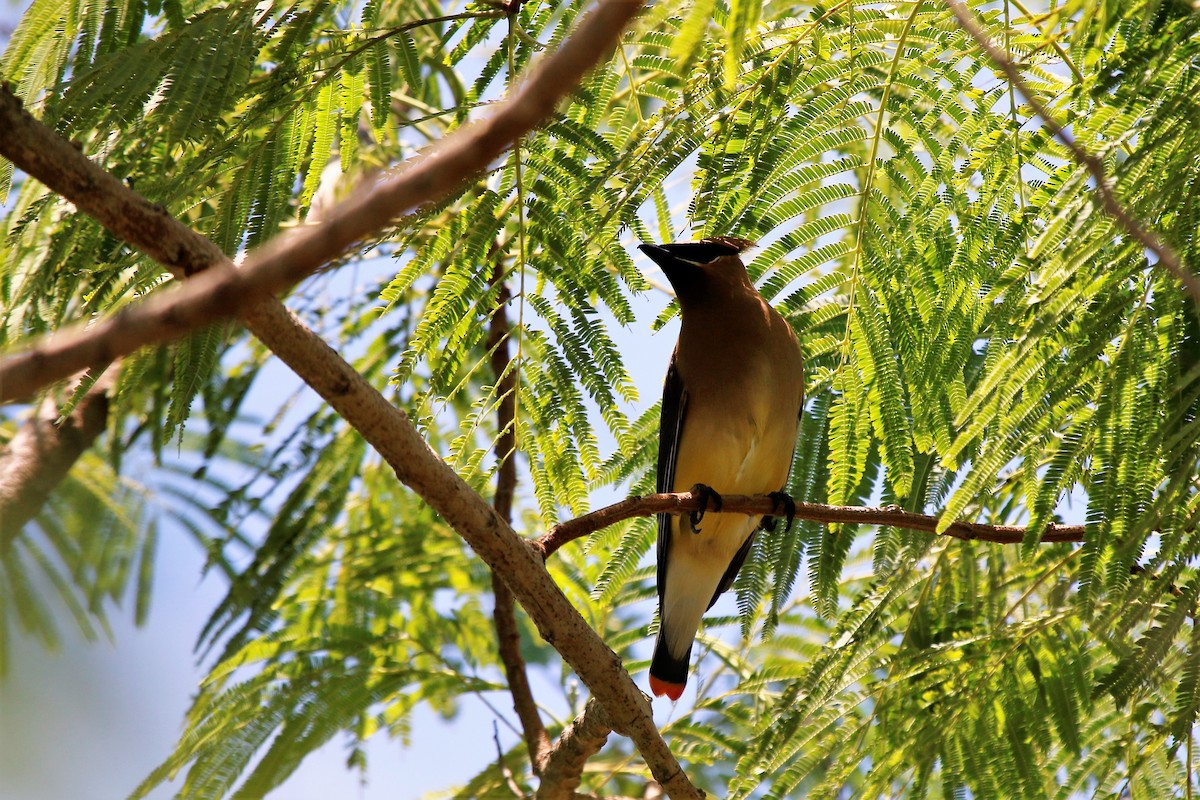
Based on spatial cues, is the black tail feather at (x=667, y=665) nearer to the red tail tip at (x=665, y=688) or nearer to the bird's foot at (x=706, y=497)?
the red tail tip at (x=665, y=688)

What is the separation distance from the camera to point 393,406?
2648 millimetres

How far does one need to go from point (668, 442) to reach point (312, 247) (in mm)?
3452

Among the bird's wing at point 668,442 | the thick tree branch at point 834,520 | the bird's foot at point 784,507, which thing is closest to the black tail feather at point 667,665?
the bird's wing at point 668,442

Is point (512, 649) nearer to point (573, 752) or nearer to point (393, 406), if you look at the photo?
point (573, 752)

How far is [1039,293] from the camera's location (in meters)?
2.90

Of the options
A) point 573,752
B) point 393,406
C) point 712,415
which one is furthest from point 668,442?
point 393,406

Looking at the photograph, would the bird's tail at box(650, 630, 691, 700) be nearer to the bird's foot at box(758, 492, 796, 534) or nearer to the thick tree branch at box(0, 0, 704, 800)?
the bird's foot at box(758, 492, 796, 534)

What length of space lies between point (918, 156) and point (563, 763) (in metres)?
2.41

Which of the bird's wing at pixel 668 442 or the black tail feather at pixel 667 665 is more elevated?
the bird's wing at pixel 668 442

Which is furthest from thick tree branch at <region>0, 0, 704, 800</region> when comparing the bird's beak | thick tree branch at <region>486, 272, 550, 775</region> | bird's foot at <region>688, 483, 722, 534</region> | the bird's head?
the bird's head

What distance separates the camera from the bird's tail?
4.85 m

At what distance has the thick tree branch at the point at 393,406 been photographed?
6.72 feet

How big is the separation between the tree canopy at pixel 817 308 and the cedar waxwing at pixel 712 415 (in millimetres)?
131

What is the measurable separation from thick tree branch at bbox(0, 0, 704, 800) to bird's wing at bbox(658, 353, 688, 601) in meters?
1.04
